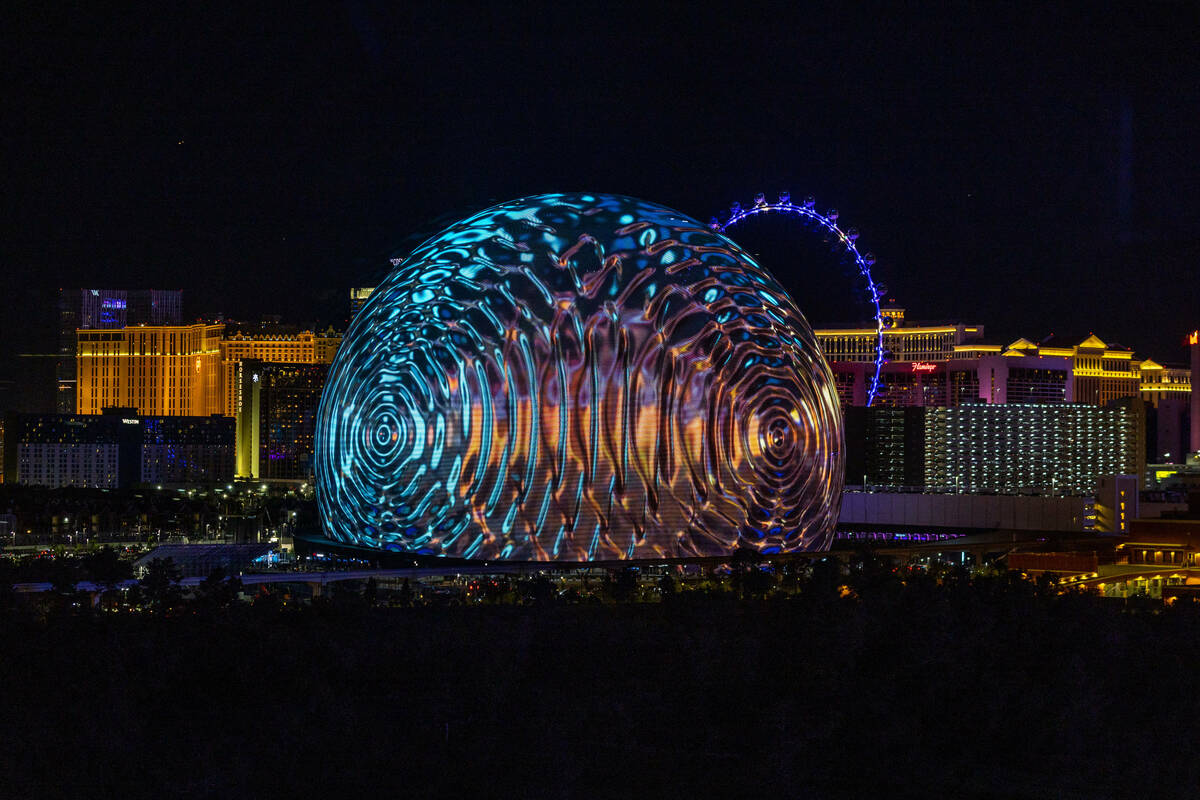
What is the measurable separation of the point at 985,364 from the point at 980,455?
94.3 feet

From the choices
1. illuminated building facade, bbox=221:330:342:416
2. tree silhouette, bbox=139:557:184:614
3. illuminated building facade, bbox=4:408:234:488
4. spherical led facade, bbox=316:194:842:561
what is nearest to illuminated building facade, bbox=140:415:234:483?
illuminated building facade, bbox=4:408:234:488

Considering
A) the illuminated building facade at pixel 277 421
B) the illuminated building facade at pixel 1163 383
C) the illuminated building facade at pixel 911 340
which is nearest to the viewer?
the illuminated building facade at pixel 277 421

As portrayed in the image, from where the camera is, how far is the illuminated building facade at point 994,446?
76938mm

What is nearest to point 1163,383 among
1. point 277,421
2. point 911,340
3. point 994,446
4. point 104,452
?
point 911,340

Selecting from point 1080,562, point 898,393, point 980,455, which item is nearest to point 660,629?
point 1080,562

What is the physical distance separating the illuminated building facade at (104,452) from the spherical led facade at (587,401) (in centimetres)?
8086

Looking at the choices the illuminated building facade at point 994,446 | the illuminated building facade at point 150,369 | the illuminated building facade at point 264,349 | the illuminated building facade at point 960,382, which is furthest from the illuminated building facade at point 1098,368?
the illuminated building facade at point 150,369

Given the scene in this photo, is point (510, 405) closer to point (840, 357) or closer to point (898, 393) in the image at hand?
point (898, 393)

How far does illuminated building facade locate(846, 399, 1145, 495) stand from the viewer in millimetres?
76938

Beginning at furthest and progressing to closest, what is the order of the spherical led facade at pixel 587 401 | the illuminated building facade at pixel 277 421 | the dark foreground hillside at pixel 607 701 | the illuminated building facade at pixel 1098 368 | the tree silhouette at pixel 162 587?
the illuminated building facade at pixel 1098 368 → the illuminated building facade at pixel 277 421 → the tree silhouette at pixel 162 587 → the spherical led facade at pixel 587 401 → the dark foreground hillside at pixel 607 701

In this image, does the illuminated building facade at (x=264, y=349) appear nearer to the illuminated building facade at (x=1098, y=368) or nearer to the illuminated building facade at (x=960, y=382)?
the illuminated building facade at (x=960, y=382)

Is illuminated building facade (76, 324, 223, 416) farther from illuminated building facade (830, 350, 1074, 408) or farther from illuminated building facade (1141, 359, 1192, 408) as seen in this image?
illuminated building facade (1141, 359, 1192, 408)

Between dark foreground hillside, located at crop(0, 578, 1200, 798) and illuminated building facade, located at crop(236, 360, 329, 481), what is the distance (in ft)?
Result: 277

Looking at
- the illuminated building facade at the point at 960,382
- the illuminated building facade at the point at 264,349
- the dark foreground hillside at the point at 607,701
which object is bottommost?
the dark foreground hillside at the point at 607,701
